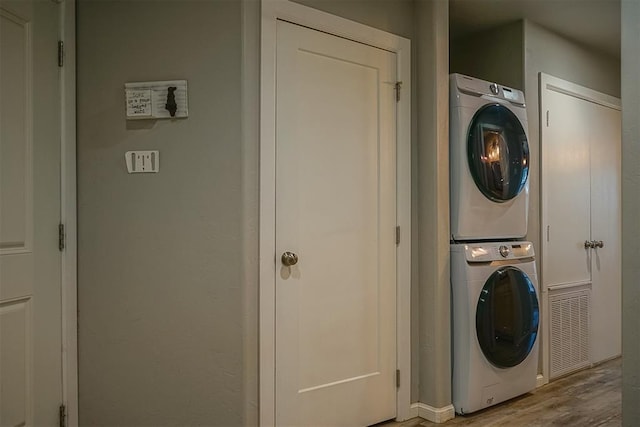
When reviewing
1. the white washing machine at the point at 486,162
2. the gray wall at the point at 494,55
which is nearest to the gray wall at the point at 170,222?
the white washing machine at the point at 486,162

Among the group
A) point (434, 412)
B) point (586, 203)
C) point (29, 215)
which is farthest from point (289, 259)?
point (586, 203)

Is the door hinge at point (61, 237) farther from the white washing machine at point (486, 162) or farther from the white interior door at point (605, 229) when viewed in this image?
the white interior door at point (605, 229)

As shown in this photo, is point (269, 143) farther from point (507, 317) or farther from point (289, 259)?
point (507, 317)

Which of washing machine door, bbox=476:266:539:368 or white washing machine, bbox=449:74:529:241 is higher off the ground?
white washing machine, bbox=449:74:529:241

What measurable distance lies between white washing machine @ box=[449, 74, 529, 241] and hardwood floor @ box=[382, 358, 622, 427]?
1005mm

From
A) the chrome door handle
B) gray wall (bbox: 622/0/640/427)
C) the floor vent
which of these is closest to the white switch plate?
the chrome door handle

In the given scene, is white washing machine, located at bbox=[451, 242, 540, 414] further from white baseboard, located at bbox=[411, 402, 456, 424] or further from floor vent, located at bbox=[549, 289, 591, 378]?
floor vent, located at bbox=[549, 289, 591, 378]

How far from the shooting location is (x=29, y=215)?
6.89 feet

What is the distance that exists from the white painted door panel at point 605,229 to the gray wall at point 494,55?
3.05 feet

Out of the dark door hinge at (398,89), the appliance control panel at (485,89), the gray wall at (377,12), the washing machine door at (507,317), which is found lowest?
the washing machine door at (507,317)

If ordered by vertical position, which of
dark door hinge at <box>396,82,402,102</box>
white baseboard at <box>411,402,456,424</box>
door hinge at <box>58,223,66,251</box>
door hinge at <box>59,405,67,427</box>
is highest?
dark door hinge at <box>396,82,402,102</box>

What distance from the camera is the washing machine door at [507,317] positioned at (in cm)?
285

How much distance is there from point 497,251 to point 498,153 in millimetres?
578

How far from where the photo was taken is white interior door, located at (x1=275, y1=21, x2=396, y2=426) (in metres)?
2.31
